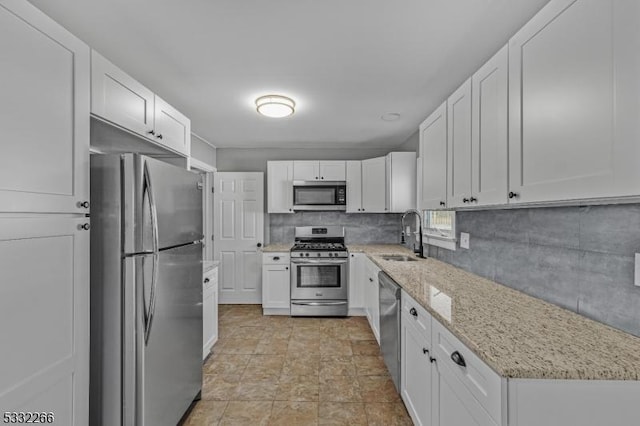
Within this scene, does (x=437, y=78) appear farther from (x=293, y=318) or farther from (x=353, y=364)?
(x=293, y=318)

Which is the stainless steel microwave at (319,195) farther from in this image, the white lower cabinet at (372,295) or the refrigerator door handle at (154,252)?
the refrigerator door handle at (154,252)

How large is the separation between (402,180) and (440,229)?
3.99 ft

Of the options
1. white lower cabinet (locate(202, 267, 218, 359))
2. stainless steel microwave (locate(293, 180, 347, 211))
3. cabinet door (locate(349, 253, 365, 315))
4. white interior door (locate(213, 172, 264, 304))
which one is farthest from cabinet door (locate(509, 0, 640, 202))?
white interior door (locate(213, 172, 264, 304))

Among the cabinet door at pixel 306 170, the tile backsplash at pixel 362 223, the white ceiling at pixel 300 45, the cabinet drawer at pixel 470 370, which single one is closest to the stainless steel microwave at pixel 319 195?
the cabinet door at pixel 306 170

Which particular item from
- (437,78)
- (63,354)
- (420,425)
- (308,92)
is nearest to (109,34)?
(308,92)

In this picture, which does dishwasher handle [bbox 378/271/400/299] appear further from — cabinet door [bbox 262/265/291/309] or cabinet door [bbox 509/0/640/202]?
cabinet door [bbox 262/265/291/309]

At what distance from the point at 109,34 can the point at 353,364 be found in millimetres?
3071

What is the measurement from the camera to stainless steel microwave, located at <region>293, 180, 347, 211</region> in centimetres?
443

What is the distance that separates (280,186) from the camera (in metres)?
4.54

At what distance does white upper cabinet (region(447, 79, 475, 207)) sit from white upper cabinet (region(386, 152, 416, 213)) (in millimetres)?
2043

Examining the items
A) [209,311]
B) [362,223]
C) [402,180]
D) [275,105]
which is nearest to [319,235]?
[362,223]

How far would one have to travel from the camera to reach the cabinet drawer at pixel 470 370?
94cm

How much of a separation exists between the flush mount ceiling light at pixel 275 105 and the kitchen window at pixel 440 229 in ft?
5.91

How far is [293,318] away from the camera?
4.08m
